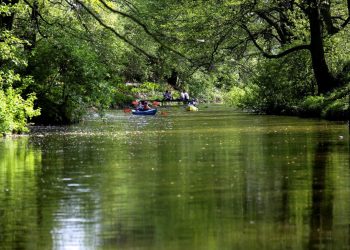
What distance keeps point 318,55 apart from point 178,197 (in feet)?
102

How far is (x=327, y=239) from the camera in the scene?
316 inches

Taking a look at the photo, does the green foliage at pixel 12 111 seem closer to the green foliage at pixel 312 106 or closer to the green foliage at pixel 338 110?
the green foliage at pixel 338 110

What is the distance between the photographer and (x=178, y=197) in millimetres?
11047

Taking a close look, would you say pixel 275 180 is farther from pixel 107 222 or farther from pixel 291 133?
pixel 291 133

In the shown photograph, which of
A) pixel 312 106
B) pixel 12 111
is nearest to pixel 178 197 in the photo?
pixel 12 111

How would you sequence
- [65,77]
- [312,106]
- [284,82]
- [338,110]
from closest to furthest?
[338,110] → [65,77] → [312,106] → [284,82]

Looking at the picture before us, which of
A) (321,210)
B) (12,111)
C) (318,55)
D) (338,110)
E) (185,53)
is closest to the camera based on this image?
(321,210)

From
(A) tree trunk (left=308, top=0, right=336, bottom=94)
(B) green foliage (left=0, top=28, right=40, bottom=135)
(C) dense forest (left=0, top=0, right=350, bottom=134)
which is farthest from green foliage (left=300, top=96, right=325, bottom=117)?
(B) green foliage (left=0, top=28, right=40, bottom=135)

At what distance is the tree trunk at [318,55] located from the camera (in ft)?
134

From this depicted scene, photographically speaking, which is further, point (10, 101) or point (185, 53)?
point (10, 101)

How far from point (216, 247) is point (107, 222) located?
191 centimetres

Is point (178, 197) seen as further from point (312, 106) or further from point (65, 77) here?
point (312, 106)

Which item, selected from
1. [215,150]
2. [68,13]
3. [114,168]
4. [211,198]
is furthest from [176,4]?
[211,198]

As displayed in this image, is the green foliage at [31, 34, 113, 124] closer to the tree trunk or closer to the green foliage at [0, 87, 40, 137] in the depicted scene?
the green foliage at [0, 87, 40, 137]
